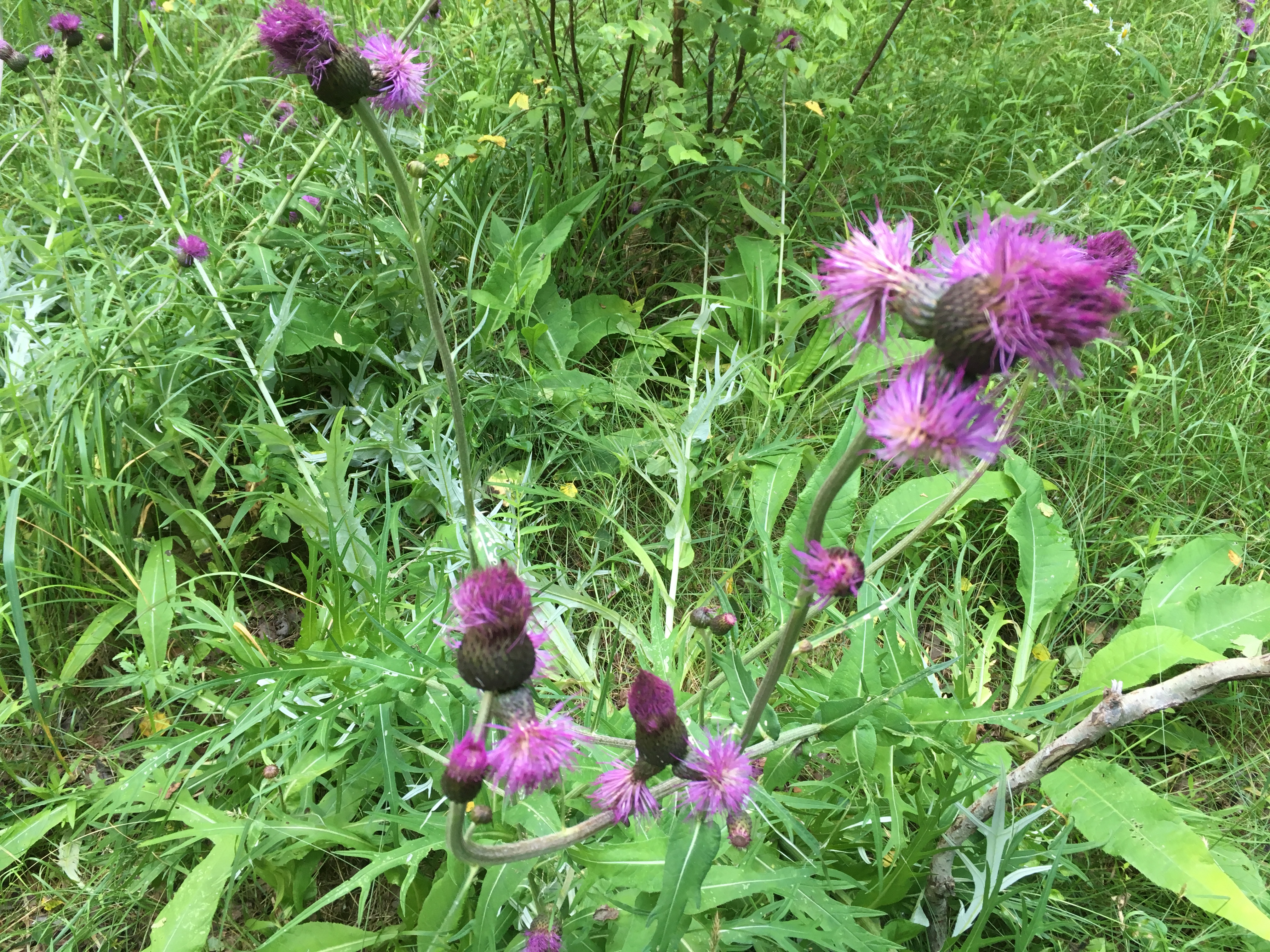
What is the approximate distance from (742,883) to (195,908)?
1.24 metres

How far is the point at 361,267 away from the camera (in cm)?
308

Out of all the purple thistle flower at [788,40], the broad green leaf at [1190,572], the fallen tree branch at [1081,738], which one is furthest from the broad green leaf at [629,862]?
the purple thistle flower at [788,40]

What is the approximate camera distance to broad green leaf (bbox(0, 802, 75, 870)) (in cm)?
189

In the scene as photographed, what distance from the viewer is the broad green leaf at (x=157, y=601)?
7.10 feet

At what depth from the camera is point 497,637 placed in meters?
1.01

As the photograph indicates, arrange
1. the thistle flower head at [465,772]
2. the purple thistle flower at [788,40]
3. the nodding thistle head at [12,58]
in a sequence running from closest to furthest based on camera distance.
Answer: the thistle flower head at [465,772], the nodding thistle head at [12,58], the purple thistle flower at [788,40]

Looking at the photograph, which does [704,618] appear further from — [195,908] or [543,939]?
[195,908]

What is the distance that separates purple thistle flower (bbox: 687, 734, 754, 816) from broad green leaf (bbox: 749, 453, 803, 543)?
1.20 m

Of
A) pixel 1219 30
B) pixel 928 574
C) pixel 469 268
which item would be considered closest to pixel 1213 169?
pixel 1219 30

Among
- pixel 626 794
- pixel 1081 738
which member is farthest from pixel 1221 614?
pixel 626 794

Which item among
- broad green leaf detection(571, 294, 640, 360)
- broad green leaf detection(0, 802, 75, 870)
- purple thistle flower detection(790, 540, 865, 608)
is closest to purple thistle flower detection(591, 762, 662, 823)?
purple thistle flower detection(790, 540, 865, 608)

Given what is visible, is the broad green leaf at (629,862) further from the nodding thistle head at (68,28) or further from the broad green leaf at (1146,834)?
the nodding thistle head at (68,28)

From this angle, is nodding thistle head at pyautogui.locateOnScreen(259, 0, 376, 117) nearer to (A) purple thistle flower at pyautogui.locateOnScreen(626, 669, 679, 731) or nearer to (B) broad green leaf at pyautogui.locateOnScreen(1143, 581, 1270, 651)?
(A) purple thistle flower at pyautogui.locateOnScreen(626, 669, 679, 731)

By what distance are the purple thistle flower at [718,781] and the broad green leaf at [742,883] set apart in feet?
0.99
